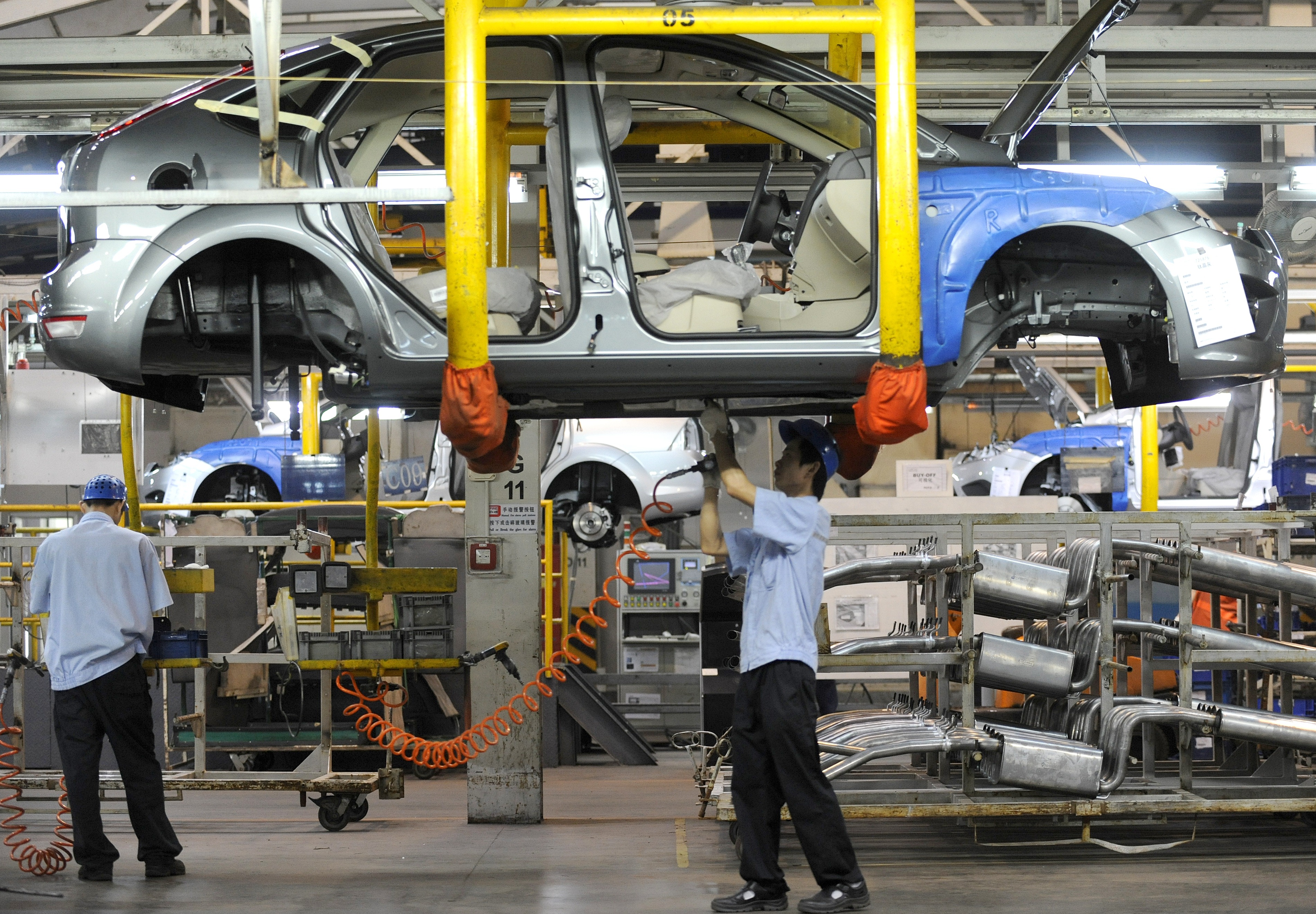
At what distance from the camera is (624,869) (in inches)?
207

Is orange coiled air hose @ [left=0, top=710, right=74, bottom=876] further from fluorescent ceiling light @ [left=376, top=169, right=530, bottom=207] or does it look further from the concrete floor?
fluorescent ceiling light @ [left=376, top=169, right=530, bottom=207]

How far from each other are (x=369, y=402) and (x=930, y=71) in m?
3.37

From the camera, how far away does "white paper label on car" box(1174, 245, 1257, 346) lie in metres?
4.30

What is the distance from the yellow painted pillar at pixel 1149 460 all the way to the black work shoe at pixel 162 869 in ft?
25.4

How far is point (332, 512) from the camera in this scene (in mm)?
8953

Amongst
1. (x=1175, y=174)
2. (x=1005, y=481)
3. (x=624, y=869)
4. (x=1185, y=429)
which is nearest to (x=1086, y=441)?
(x=1005, y=481)

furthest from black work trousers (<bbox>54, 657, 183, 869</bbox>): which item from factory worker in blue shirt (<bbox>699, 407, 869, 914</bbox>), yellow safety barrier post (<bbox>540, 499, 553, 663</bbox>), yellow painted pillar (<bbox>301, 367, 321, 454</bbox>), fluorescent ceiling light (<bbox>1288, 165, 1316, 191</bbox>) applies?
fluorescent ceiling light (<bbox>1288, 165, 1316, 191</bbox>)

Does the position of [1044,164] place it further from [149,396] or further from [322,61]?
[149,396]

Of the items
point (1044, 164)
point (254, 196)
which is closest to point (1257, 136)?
point (1044, 164)

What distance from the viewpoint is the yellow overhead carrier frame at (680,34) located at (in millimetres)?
3768

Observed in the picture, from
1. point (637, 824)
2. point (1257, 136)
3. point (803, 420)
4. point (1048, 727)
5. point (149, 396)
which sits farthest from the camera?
point (1257, 136)

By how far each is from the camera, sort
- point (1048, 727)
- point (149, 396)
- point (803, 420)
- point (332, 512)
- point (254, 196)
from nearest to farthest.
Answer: point (254, 196)
point (803, 420)
point (149, 396)
point (1048, 727)
point (332, 512)

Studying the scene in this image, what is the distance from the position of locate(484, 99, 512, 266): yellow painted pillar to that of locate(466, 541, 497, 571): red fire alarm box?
2.12 metres

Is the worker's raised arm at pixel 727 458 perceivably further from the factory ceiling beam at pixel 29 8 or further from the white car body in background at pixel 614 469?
the white car body in background at pixel 614 469
